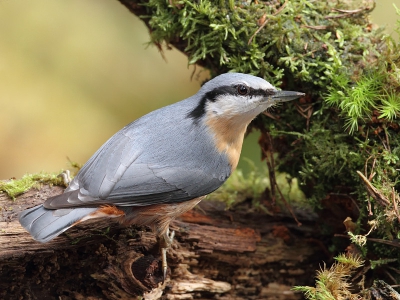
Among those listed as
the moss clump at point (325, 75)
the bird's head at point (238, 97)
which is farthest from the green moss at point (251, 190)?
the bird's head at point (238, 97)

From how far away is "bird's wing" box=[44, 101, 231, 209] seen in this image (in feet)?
7.08

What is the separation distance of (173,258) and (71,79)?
2311 mm

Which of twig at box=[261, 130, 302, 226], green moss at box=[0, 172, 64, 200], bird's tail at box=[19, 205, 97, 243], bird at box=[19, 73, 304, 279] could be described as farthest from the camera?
twig at box=[261, 130, 302, 226]

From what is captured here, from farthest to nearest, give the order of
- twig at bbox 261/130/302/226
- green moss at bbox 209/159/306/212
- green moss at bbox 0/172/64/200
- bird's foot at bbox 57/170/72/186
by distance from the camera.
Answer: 1. green moss at bbox 209/159/306/212
2. twig at bbox 261/130/302/226
3. bird's foot at bbox 57/170/72/186
4. green moss at bbox 0/172/64/200

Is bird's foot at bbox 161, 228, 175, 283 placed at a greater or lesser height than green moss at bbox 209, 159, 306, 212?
greater

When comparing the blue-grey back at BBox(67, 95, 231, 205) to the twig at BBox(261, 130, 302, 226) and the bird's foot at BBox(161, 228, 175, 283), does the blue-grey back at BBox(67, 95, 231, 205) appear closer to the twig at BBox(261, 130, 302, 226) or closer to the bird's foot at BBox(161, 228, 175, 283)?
the bird's foot at BBox(161, 228, 175, 283)

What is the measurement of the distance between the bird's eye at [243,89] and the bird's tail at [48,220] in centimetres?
90

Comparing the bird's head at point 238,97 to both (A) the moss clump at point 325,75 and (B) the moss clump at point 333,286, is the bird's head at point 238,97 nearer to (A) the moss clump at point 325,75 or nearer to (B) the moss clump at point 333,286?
(A) the moss clump at point 325,75

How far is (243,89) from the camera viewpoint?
2367mm

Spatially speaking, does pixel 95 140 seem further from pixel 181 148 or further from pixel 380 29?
pixel 380 29

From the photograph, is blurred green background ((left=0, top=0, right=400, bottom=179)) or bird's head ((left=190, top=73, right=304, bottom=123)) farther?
blurred green background ((left=0, top=0, right=400, bottom=179))

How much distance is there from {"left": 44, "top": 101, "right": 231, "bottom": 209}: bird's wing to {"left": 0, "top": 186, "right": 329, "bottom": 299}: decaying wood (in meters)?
0.28

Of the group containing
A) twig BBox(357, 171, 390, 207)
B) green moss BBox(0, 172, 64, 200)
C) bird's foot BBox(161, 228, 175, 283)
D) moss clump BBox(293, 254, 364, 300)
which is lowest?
moss clump BBox(293, 254, 364, 300)

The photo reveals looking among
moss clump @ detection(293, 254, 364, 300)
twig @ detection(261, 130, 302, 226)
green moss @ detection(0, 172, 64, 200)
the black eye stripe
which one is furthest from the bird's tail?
twig @ detection(261, 130, 302, 226)
